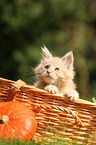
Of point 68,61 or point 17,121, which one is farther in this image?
point 68,61

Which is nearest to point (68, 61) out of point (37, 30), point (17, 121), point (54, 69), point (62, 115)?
point (54, 69)

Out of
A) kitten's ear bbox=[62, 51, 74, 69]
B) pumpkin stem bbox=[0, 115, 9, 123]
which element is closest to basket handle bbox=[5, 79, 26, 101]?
pumpkin stem bbox=[0, 115, 9, 123]

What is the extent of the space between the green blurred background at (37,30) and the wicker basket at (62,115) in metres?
4.64

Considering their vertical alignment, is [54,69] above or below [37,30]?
below

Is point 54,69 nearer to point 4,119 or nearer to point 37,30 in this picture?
point 4,119

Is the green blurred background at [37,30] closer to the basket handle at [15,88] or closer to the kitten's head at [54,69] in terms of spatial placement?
the kitten's head at [54,69]

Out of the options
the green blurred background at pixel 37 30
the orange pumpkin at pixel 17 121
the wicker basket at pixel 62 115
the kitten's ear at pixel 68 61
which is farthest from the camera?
the green blurred background at pixel 37 30

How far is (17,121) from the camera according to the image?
2070 mm

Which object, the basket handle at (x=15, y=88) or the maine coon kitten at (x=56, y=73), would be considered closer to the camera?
the basket handle at (x=15, y=88)

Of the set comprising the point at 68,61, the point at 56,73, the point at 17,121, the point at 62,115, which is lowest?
the point at 17,121

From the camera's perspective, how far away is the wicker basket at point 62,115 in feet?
7.05

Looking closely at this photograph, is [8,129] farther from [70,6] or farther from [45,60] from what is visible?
[70,6]

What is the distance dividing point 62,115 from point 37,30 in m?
5.66

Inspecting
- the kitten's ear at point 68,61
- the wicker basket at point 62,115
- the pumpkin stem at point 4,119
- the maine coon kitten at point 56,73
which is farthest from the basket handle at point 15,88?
the kitten's ear at point 68,61
